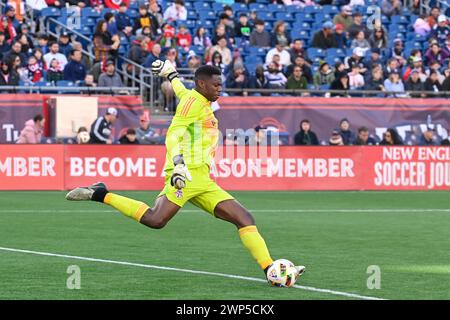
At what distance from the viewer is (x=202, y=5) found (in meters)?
32.7

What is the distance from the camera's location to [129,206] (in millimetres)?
11930

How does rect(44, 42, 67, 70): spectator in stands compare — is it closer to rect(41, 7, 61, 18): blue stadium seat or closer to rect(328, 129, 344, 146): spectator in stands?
rect(41, 7, 61, 18): blue stadium seat

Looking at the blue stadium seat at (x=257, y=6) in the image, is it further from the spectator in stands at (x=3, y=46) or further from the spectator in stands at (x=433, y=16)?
the spectator in stands at (x=3, y=46)

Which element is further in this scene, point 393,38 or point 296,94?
point 393,38

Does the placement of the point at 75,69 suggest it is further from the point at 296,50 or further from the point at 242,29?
the point at 296,50

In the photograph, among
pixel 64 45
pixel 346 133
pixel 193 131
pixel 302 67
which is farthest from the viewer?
pixel 302 67

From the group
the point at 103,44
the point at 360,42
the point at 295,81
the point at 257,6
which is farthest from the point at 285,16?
the point at 103,44

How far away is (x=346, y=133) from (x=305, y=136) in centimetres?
112

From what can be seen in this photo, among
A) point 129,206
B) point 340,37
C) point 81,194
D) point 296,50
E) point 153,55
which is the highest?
point 340,37

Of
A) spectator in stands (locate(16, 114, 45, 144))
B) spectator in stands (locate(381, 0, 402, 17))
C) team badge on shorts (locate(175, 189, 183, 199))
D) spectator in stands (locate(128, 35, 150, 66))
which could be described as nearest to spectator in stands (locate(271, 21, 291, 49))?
spectator in stands (locate(128, 35, 150, 66))

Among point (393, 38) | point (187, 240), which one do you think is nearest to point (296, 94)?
point (393, 38)
